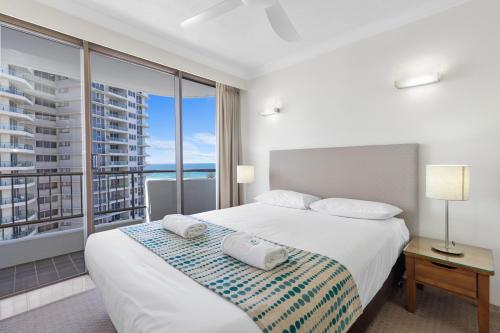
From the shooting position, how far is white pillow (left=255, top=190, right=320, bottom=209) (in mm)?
2895

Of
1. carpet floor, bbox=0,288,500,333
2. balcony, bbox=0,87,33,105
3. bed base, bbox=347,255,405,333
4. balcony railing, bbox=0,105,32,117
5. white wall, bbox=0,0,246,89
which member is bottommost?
carpet floor, bbox=0,288,500,333

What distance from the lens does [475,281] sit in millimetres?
1677

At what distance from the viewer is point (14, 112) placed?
8.79 feet

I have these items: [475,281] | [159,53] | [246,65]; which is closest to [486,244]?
[475,281]

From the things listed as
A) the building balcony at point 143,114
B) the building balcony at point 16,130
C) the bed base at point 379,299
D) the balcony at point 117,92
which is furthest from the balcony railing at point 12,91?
the bed base at point 379,299

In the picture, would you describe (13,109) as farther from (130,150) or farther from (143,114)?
(143,114)

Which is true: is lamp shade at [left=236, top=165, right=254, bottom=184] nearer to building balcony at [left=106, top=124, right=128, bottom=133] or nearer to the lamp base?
building balcony at [left=106, top=124, right=128, bottom=133]

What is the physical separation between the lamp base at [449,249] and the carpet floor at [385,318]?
0.53 m

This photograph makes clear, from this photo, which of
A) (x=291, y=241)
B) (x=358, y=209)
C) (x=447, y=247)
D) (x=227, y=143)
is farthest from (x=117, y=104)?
(x=447, y=247)

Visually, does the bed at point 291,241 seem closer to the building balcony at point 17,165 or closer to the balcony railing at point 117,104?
the building balcony at point 17,165

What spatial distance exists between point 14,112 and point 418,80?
14.3 ft

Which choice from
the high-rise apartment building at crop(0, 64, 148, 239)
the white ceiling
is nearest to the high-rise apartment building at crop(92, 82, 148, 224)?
the high-rise apartment building at crop(0, 64, 148, 239)

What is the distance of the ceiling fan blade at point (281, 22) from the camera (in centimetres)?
185

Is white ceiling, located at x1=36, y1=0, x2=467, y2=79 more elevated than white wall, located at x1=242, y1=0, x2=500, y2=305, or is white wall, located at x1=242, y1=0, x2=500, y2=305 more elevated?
white ceiling, located at x1=36, y1=0, x2=467, y2=79
